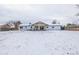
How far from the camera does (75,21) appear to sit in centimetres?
415

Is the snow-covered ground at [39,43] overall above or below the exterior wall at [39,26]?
below

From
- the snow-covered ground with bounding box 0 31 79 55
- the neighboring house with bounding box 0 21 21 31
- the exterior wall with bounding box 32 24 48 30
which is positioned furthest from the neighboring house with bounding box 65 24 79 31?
the neighboring house with bounding box 0 21 21 31

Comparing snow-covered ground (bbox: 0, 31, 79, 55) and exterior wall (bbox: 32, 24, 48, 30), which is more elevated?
exterior wall (bbox: 32, 24, 48, 30)

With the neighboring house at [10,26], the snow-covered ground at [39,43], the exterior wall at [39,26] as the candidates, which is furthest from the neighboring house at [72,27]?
the neighboring house at [10,26]

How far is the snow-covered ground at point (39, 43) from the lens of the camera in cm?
413

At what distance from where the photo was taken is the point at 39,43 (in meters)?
4.14

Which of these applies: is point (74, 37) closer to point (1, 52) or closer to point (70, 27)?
point (70, 27)

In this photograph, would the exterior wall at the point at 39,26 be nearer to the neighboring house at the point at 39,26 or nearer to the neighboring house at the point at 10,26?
the neighboring house at the point at 39,26

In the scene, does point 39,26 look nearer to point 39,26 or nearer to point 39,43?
point 39,26

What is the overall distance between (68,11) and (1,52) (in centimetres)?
75

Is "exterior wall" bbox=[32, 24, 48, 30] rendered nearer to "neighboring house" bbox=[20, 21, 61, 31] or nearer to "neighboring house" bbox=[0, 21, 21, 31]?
"neighboring house" bbox=[20, 21, 61, 31]

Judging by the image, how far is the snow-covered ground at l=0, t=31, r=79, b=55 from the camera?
13.5 ft
